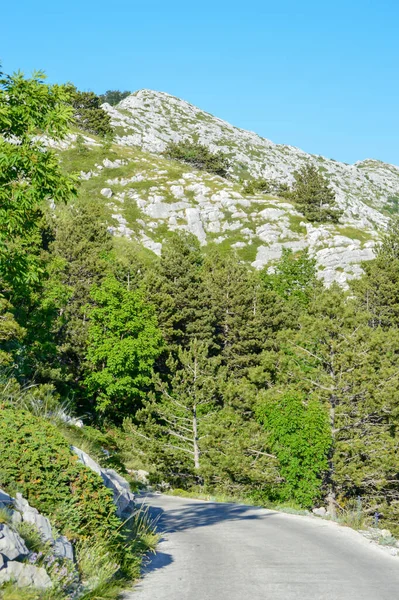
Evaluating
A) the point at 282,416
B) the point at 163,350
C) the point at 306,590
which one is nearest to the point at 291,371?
the point at 282,416

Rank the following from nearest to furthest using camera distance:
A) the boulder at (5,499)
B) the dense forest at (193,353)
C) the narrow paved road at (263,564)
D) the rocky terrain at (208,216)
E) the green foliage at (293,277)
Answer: the boulder at (5,499) → the narrow paved road at (263,564) → the dense forest at (193,353) → the green foliage at (293,277) → the rocky terrain at (208,216)

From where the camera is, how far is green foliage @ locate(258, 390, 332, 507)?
91.9ft

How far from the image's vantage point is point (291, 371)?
35.8 metres

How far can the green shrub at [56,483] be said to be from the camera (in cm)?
812

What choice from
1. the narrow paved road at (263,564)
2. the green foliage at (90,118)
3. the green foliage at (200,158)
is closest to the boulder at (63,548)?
the narrow paved road at (263,564)

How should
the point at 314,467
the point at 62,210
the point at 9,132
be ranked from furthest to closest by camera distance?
the point at 62,210 < the point at 314,467 < the point at 9,132

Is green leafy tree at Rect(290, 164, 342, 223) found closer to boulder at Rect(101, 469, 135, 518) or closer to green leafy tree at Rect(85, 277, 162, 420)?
green leafy tree at Rect(85, 277, 162, 420)

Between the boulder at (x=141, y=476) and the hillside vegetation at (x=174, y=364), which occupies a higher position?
the hillside vegetation at (x=174, y=364)

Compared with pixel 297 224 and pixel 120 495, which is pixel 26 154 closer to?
pixel 120 495

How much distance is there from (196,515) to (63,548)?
954 cm

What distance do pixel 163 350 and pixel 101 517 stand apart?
39.8 metres

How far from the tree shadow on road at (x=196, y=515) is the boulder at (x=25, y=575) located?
659 cm

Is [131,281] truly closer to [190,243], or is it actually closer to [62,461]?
[190,243]

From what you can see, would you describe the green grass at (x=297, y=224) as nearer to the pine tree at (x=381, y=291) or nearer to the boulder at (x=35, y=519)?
the pine tree at (x=381, y=291)
